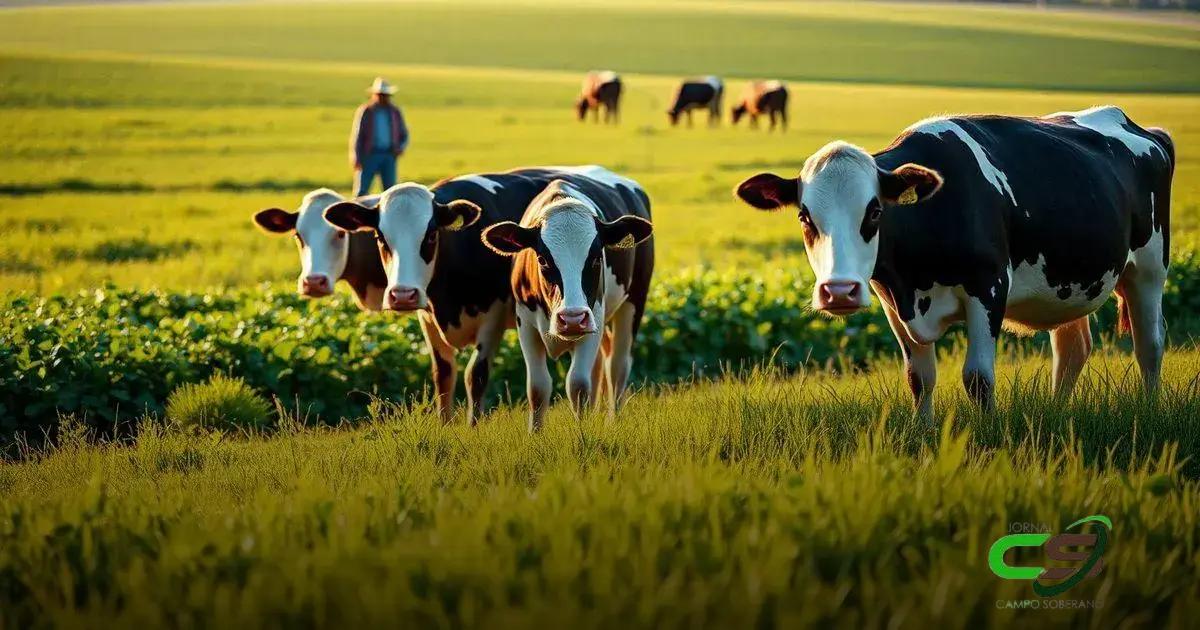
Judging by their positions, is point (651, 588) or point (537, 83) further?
point (537, 83)

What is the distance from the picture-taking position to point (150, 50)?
7744 cm

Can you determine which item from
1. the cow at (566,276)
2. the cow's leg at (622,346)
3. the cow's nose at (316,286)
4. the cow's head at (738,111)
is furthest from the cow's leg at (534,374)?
the cow's head at (738,111)

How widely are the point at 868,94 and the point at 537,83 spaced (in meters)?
15.8

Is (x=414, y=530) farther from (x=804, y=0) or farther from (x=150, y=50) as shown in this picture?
(x=804, y=0)

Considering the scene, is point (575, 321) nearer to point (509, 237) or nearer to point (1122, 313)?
point (509, 237)

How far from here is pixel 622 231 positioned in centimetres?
860

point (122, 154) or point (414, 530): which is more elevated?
point (414, 530)

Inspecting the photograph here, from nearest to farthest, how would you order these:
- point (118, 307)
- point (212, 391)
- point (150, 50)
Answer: point (212, 391)
point (118, 307)
point (150, 50)

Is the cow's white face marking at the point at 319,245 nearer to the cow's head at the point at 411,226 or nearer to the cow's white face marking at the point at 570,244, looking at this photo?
the cow's head at the point at 411,226

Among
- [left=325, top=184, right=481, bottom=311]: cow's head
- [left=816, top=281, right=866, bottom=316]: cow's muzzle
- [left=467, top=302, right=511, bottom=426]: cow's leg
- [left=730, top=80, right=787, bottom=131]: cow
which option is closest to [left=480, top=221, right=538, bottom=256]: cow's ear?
[left=325, top=184, right=481, bottom=311]: cow's head

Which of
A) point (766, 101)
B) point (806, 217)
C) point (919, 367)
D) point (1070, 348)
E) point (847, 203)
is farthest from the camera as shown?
point (766, 101)

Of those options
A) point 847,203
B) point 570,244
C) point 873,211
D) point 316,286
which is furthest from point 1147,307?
point 316,286

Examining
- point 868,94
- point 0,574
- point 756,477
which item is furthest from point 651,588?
point 868,94

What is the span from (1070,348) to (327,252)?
17.6 feet
